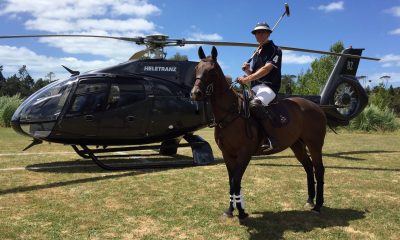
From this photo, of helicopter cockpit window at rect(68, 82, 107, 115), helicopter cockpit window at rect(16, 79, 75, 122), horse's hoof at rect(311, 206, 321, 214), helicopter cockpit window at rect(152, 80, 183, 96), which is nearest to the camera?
horse's hoof at rect(311, 206, 321, 214)

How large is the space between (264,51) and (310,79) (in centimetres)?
4025

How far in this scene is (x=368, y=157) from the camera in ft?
40.3

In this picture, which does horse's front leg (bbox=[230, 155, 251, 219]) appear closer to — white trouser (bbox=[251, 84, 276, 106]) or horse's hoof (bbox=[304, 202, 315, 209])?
white trouser (bbox=[251, 84, 276, 106])

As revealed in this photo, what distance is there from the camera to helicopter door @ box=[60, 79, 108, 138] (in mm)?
9219

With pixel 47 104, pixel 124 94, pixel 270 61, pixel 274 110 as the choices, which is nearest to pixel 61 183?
pixel 47 104

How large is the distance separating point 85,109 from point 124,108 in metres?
0.94

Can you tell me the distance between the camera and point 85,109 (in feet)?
30.7

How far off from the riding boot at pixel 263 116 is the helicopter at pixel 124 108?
10.3 ft

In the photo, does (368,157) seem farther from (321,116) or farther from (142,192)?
(142,192)

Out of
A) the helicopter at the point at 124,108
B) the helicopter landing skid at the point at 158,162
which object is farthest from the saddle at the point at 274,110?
the helicopter landing skid at the point at 158,162

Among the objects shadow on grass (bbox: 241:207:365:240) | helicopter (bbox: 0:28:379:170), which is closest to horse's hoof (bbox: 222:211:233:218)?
shadow on grass (bbox: 241:207:365:240)

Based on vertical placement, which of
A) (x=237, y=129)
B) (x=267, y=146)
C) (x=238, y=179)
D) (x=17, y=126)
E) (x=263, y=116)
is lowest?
(x=238, y=179)

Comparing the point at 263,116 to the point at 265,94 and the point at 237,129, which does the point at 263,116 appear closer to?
the point at 265,94

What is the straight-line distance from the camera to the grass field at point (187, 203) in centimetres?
512
